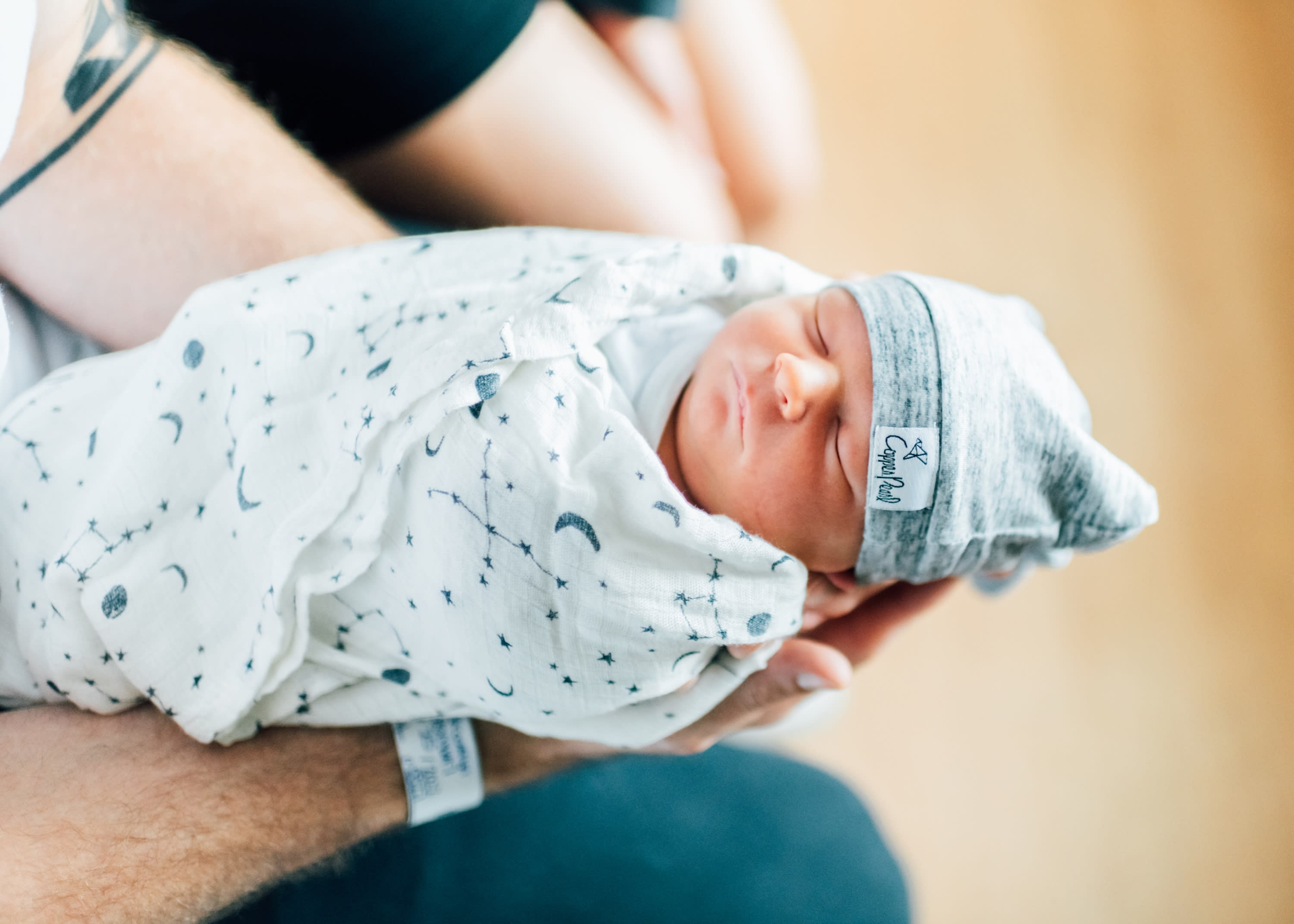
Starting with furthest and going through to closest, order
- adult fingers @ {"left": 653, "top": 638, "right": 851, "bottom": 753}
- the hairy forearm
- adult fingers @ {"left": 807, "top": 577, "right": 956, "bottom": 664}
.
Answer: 1. adult fingers @ {"left": 807, "top": 577, "right": 956, "bottom": 664}
2. adult fingers @ {"left": 653, "top": 638, "right": 851, "bottom": 753}
3. the hairy forearm

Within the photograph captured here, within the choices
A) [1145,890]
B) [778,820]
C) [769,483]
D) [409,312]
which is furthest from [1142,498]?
[1145,890]

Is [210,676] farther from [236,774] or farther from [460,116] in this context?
[460,116]

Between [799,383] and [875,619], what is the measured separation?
423mm

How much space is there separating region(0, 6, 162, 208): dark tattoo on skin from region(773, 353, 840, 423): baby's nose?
0.66 m

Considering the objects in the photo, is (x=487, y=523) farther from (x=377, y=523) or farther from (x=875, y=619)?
(x=875, y=619)

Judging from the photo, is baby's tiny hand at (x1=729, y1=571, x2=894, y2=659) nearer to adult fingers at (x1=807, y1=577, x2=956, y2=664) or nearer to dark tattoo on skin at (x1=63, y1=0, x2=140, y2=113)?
adult fingers at (x1=807, y1=577, x2=956, y2=664)

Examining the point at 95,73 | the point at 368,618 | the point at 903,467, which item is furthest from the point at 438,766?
the point at 95,73

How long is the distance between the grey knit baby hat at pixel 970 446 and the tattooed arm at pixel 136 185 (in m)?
0.58

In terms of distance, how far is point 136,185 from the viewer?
2.72 feet

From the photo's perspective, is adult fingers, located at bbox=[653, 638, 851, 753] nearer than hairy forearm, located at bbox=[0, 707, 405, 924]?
No

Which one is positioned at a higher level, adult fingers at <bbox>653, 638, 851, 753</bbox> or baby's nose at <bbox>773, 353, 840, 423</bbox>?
baby's nose at <bbox>773, 353, 840, 423</bbox>

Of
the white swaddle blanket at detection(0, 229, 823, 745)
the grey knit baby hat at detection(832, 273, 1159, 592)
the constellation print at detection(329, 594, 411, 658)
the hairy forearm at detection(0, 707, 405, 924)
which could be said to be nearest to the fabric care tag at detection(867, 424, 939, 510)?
the grey knit baby hat at detection(832, 273, 1159, 592)

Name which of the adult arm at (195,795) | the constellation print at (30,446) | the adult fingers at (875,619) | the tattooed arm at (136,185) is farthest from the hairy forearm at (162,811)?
the adult fingers at (875,619)

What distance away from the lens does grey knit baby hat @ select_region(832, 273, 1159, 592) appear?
0.76 m
